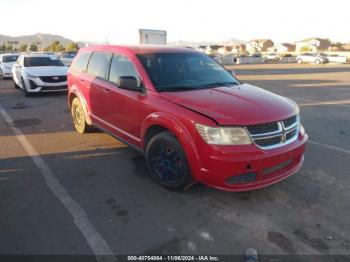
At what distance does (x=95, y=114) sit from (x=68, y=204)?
7.52 feet

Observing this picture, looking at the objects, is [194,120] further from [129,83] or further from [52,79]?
[52,79]

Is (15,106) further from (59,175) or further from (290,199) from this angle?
(290,199)

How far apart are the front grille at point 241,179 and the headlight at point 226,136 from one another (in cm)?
38

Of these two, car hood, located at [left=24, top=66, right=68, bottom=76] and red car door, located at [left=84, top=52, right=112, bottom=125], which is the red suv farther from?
car hood, located at [left=24, top=66, right=68, bottom=76]

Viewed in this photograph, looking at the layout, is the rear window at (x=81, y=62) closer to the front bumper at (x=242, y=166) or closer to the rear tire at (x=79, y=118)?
→ the rear tire at (x=79, y=118)

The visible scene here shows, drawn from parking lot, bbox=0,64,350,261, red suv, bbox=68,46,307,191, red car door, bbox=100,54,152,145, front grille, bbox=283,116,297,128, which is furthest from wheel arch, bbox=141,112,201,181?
front grille, bbox=283,116,297,128

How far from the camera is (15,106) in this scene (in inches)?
384

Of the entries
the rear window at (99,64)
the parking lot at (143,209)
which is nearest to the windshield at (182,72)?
the rear window at (99,64)

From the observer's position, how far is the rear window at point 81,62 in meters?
6.21

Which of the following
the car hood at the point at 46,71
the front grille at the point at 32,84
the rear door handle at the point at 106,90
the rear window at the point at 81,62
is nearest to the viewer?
the rear door handle at the point at 106,90

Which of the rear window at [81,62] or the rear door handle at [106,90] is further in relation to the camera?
the rear window at [81,62]

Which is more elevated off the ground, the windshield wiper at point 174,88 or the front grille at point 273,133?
the windshield wiper at point 174,88

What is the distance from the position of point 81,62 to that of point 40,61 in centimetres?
692

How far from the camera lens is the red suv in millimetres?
3480
